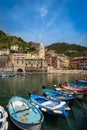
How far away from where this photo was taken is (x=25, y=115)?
1938cm

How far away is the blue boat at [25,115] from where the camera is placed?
1709cm

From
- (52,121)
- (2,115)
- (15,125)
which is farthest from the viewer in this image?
(52,121)

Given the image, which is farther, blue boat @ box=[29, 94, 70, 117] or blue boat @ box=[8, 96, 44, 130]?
blue boat @ box=[29, 94, 70, 117]

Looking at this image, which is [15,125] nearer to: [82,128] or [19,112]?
[19,112]

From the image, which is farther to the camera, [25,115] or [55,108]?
[55,108]

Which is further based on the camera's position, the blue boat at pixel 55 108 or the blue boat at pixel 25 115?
the blue boat at pixel 55 108

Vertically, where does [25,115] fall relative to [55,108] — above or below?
below

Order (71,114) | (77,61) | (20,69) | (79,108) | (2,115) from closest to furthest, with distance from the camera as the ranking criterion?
(2,115)
(71,114)
(79,108)
(20,69)
(77,61)

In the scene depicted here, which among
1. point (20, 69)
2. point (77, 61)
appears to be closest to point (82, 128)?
point (20, 69)

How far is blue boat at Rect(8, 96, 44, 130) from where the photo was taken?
17094 mm

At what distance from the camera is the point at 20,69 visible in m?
149

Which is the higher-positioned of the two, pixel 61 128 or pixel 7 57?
pixel 7 57

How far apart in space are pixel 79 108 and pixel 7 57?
129 m

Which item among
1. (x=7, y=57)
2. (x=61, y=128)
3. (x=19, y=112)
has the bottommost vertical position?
(x=61, y=128)
